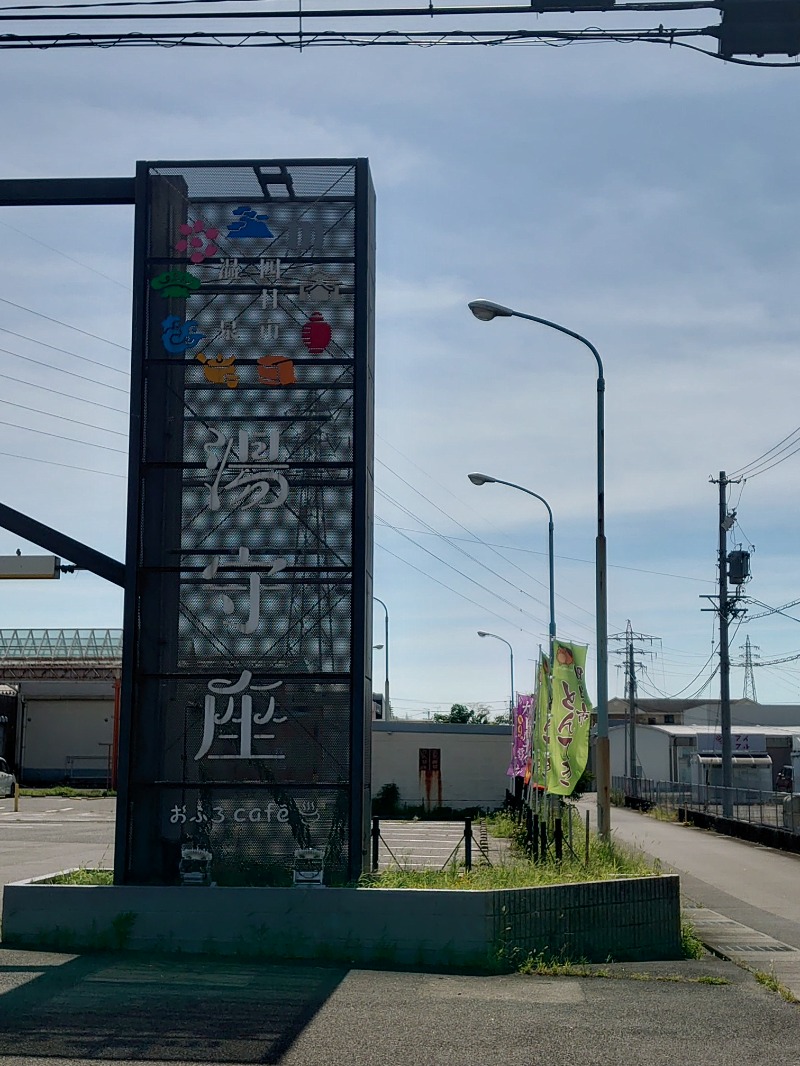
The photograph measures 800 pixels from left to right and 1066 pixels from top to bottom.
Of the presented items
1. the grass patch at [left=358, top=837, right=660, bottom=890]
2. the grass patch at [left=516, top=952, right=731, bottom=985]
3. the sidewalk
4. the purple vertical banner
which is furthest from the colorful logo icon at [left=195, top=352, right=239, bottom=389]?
the purple vertical banner

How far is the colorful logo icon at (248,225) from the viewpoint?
516 inches

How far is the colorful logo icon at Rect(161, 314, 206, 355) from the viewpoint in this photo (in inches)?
510

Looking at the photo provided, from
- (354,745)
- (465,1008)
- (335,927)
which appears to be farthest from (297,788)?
(465,1008)

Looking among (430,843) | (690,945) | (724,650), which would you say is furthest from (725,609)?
(690,945)

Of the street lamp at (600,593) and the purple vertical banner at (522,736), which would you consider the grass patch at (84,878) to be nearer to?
the street lamp at (600,593)

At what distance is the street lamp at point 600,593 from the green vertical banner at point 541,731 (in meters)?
1.17

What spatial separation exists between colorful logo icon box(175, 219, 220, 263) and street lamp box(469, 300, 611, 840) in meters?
6.79

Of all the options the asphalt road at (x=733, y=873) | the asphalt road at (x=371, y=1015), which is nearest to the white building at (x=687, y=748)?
the asphalt road at (x=733, y=873)

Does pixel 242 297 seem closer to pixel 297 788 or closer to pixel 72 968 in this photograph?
pixel 297 788

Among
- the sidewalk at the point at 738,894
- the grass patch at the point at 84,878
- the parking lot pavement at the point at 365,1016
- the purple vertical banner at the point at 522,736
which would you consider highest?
the purple vertical banner at the point at 522,736

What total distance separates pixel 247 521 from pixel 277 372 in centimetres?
157

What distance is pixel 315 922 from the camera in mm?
11180

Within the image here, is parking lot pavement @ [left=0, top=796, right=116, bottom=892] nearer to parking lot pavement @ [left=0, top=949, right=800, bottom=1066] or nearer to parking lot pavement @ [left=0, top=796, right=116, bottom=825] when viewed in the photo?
parking lot pavement @ [left=0, top=796, right=116, bottom=825]

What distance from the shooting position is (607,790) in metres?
16.7
